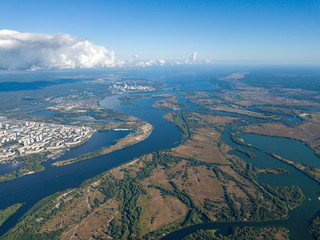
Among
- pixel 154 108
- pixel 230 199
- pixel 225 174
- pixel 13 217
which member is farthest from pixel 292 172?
Result: pixel 154 108

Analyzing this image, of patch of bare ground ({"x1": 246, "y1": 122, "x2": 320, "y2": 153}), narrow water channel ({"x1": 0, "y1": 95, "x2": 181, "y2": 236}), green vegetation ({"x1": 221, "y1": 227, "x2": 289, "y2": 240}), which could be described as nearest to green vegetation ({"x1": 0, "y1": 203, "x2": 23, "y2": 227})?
narrow water channel ({"x1": 0, "y1": 95, "x2": 181, "y2": 236})

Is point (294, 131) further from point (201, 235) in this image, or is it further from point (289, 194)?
point (201, 235)

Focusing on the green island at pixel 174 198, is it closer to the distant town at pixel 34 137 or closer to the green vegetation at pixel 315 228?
the green vegetation at pixel 315 228

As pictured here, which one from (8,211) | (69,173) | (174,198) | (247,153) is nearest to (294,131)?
(247,153)

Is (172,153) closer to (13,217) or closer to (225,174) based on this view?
(225,174)

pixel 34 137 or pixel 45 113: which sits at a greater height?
pixel 34 137

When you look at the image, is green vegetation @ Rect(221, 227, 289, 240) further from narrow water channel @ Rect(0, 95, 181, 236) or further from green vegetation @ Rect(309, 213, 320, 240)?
narrow water channel @ Rect(0, 95, 181, 236)
